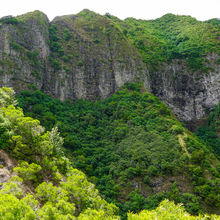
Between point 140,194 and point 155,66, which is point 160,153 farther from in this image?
point 155,66

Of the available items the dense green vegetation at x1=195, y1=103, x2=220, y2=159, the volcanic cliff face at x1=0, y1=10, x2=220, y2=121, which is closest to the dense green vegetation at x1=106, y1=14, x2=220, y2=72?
the volcanic cliff face at x1=0, y1=10, x2=220, y2=121

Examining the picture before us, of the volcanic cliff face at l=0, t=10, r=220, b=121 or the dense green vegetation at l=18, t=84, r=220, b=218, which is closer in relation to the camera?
the dense green vegetation at l=18, t=84, r=220, b=218

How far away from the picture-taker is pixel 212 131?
62219 mm

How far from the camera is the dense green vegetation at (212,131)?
56800 millimetres

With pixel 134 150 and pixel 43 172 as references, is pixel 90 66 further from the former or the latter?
pixel 43 172

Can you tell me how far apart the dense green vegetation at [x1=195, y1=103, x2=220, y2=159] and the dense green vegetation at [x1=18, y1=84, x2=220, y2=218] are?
9366 mm

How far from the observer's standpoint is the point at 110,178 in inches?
1640

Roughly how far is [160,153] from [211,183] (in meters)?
10.2

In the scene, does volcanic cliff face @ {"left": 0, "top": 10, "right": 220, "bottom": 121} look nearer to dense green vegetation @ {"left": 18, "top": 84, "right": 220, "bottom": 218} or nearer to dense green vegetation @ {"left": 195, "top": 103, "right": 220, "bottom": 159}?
dense green vegetation @ {"left": 195, "top": 103, "right": 220, "bottom": 159}

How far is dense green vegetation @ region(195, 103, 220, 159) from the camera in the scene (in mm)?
56800

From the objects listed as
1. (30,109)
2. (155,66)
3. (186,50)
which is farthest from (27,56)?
(186,50)

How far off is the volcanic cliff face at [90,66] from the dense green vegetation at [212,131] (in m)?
4.50

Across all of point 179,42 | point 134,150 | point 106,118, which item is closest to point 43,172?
point 134,150

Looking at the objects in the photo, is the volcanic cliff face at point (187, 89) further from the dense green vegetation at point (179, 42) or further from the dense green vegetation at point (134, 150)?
the dense green vegetation at point (134, 150)
